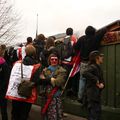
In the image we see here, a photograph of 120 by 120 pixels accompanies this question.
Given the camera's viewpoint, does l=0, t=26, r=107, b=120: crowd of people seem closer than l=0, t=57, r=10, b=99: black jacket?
Yes

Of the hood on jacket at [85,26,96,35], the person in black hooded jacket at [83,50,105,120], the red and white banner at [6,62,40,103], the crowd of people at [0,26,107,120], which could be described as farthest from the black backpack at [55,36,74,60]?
the person in black hooded jacket at [83,50,105,120]

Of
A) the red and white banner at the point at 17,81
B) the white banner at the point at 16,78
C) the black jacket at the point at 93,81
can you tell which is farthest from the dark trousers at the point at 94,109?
the white banner at the point at 16,78

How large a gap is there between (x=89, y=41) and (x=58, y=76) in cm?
144

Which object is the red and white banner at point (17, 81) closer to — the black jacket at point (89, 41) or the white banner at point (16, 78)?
the white banner at point (16, 78)

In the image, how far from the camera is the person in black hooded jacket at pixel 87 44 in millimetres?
10391

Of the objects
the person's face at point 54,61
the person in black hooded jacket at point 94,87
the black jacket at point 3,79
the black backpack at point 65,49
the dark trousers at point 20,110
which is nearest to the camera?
the person in black hooded jacket at point 94,87

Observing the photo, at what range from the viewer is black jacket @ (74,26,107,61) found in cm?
1038

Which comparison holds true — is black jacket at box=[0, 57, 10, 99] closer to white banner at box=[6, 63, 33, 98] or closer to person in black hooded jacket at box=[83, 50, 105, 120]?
white banner at box=[6, 63, 33, 98]

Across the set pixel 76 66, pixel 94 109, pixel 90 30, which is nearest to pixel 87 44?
pixel 90 30

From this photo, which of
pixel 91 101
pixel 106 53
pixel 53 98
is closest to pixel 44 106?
pixel 53 98

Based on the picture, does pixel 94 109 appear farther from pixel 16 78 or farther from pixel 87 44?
pixel 16 78

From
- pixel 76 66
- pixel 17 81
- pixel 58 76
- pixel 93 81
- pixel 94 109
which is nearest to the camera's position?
pixel 93 81

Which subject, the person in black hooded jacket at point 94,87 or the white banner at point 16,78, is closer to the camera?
the person in black hooded jacket at point 94,87

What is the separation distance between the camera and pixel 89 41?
10.5 metres
